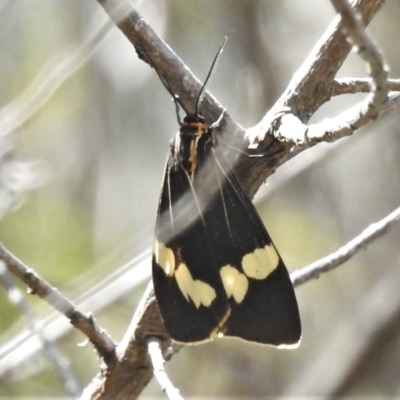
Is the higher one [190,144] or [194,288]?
[190,144]

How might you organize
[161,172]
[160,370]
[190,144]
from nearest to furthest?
1. [160,370]
2. [190,144]
3. [161,172]

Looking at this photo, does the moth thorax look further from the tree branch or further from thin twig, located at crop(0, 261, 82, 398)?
thin twig, located at crop(0, 261, 82, 398)

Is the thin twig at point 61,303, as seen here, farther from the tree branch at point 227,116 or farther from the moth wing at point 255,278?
the moth wing at point 255,278

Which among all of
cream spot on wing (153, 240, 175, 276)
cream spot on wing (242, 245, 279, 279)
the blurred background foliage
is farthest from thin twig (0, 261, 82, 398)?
the blurred background foliage

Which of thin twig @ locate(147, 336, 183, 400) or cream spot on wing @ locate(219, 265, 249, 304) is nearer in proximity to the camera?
thin twig @ locate(147, 336, 183, 400)

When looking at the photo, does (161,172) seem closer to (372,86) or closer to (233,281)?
(233,281)

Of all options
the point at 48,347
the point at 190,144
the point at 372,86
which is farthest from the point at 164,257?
the point at 372,86
